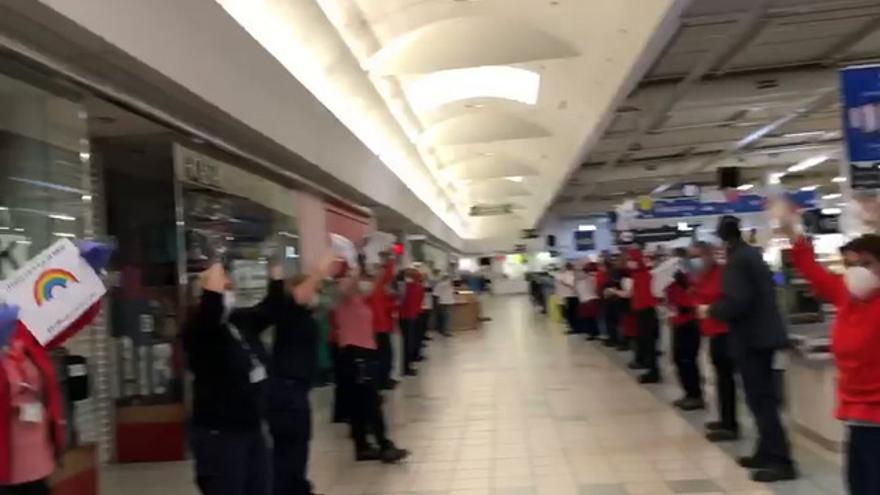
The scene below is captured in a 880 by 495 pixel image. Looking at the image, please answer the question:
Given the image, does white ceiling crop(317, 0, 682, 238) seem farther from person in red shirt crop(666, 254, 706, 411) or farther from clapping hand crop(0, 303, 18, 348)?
clapping hand crop(0, 303, 18, 348)

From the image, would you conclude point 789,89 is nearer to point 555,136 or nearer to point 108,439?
point 555,136

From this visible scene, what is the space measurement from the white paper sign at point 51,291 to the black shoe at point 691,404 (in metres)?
6.37

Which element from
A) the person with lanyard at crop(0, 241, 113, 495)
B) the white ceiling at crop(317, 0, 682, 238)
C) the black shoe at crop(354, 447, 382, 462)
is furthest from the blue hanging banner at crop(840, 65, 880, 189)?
the person with lanyard at crop(0, 241, 113, 495)

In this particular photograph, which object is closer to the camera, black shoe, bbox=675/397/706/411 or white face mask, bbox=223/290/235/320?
white face mask, bbox=223/290/235/320

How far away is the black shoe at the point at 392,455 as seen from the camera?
23.6ft

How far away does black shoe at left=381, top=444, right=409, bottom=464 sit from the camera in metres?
7.20

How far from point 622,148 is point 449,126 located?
337 cm

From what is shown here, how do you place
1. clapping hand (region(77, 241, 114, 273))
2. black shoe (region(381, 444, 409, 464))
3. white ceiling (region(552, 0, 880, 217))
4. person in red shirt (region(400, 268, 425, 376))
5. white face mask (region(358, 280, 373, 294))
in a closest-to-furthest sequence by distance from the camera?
clapping hand (region(77, 241, 114, 273)) < black shoe (region(381, 444, 409, 464)) < white face mask (region(358, 280, 373, 294)) < white ceiling (region(552, 0, 880, 217)) < person in red shirt (region(400, 268, 425, 376))

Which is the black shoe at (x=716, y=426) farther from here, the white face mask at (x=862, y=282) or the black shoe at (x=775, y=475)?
the white face mask at (x=862, y=282)

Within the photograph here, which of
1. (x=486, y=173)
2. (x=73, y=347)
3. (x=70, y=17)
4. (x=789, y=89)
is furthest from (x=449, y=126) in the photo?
(x=70, y=17)

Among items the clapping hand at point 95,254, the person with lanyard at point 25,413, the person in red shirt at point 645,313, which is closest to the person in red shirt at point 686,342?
the person in red shirt at point 645,313

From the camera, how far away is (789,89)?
13.3 m

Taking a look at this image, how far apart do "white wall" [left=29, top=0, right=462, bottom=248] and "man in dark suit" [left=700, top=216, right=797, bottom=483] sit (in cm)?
339

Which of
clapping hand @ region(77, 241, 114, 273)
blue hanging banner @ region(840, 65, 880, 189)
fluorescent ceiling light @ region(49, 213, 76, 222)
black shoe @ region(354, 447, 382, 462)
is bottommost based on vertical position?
black shoe @ region(354, 447, 382, 462)
